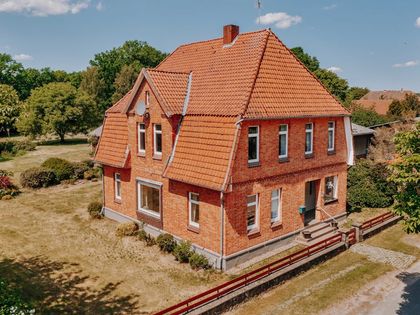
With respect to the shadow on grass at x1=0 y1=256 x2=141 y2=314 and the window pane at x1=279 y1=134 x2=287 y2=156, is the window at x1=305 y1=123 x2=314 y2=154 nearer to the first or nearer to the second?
the window pane at x1=279 y1=134 x2=287 y2=156

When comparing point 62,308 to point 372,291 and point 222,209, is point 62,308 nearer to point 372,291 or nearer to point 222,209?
point 222,209

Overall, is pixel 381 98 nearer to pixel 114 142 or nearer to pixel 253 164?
pixel 114 142

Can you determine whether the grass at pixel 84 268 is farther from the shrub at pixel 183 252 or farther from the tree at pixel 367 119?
the tree at pixel 367 119

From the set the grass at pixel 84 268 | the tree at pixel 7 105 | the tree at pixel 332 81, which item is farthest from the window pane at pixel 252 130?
the tree at pixel 332 81

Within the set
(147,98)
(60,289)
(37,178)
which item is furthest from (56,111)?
(60,289)

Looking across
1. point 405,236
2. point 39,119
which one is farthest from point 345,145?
point 39,119
